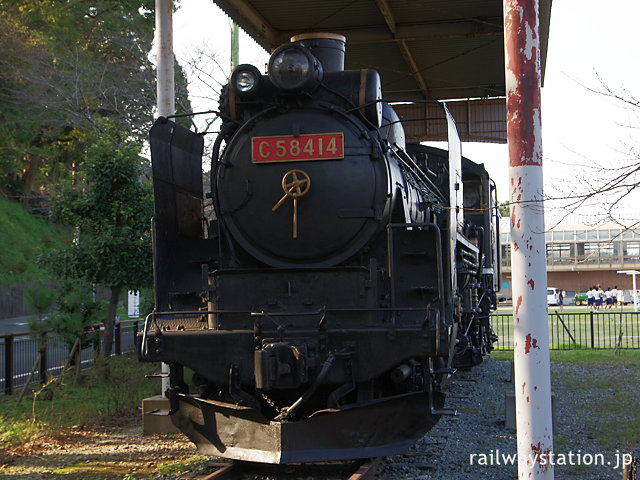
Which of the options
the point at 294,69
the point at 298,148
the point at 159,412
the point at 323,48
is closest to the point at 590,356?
the point at 159,412

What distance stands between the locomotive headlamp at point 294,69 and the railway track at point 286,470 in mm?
3431

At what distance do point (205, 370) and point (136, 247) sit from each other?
18.7 ft

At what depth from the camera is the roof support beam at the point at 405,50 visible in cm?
1115

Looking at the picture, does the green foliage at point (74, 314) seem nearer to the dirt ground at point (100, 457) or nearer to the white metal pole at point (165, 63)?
the dirt ground at point (100, 457)

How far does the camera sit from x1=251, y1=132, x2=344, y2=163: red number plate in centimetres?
625

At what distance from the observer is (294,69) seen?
6.27 m

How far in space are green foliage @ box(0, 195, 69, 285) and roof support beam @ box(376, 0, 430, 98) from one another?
17.4 metres

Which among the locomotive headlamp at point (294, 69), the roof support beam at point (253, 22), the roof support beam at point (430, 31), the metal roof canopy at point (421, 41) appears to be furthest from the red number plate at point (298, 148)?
the roof support beam at point (430, 31)

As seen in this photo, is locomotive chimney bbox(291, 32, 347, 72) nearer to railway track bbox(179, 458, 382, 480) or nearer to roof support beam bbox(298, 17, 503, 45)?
railway track bbox(179, 458, 382, 480)

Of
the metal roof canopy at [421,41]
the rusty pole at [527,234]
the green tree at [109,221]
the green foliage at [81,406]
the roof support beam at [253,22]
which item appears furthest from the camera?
the metal roof canopy at [421,41]

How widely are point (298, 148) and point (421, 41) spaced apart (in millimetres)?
7562

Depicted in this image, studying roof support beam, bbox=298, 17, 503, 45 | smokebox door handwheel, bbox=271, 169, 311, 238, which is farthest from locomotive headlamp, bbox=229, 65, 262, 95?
roof support beam, bbox=298, 17, 503, 45

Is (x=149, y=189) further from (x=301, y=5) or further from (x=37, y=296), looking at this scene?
(x=301, y=5)

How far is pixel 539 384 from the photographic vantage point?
4379 mm
